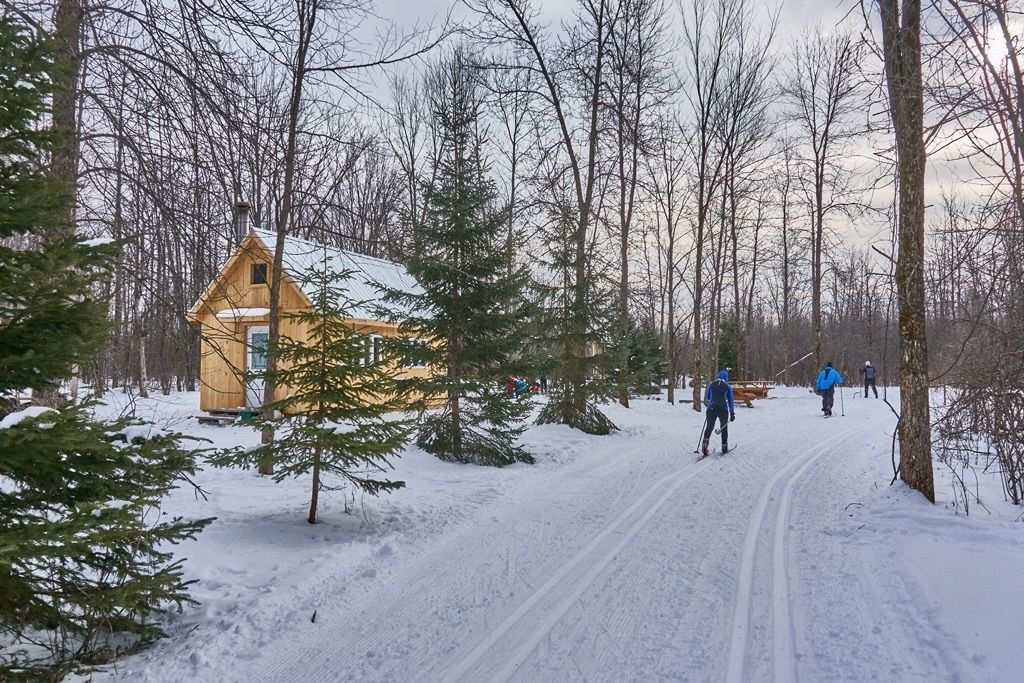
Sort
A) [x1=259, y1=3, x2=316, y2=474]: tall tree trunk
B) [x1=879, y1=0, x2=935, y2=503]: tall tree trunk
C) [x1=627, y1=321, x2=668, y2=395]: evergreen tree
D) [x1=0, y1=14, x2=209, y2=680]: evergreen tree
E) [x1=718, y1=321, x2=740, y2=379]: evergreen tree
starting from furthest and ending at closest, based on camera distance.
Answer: [x1=718, y1=321, x2=740, y2=379]: evergreen tree < [x1=627, y1=321, x2=668, y2=395]: evergreen tree < [x1=879, y1=0, x2=935, y2=503]: tall tree trunk < [x1=259, y1=3, x2=316, y2=474]: tall tree trunk < [x1=0, y1=14, x2=209, y2=680]: evergreen tree

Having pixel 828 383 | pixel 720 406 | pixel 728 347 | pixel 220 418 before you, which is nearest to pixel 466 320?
pixel 720 406

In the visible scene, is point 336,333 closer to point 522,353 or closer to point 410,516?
point 410,516

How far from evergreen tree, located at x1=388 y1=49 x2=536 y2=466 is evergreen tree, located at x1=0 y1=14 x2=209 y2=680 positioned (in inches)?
279

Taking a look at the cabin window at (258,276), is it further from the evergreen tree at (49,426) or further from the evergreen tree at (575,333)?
the evergreen tree at (49,426)

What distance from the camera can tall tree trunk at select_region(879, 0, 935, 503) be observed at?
7.18 metres

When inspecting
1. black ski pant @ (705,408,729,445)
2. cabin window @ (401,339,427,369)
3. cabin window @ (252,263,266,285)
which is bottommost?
black ski pant @ (705,408,729,445)

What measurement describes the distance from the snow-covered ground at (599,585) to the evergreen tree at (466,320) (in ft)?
6.13

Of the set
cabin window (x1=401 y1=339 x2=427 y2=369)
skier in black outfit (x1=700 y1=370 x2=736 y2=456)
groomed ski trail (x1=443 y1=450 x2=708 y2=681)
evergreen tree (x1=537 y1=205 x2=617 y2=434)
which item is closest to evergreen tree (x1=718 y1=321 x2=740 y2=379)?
evergreen tree (x1=537 y1=205 x2=617 y2=434)

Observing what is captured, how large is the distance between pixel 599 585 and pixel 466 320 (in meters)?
6.49

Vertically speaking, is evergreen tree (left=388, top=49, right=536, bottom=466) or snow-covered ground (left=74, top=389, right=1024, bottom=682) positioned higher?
evergreen tree (left=388, top=49, right=536, bottom=466)

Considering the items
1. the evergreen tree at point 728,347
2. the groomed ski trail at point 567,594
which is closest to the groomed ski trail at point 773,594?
the groomed ski trail at point 567,594

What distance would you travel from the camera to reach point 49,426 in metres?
3.05

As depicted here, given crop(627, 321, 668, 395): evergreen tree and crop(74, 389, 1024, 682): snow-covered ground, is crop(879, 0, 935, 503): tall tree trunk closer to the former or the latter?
crop(74, 389, 1024, 682): snow-covered ground

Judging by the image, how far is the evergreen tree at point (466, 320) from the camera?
35.7ft
